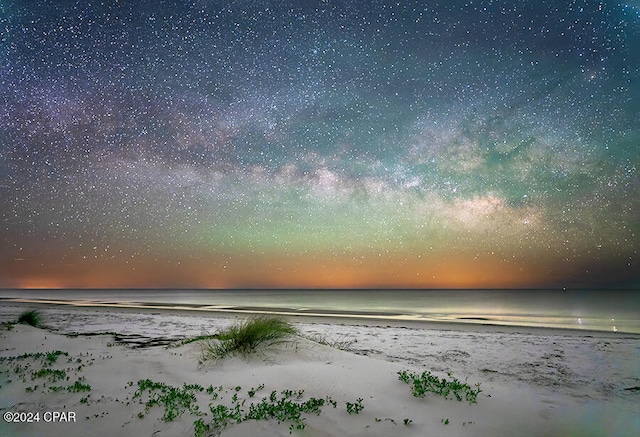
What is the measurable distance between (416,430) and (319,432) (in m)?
1.69

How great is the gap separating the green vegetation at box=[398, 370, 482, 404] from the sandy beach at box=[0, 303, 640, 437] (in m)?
0.16

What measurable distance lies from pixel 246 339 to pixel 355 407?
5.05m

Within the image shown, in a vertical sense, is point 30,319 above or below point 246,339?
below

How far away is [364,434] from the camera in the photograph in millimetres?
6129

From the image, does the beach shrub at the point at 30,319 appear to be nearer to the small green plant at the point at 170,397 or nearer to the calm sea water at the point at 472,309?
the small green plant at the point at 170,397

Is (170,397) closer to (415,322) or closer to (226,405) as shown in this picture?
(226,405)

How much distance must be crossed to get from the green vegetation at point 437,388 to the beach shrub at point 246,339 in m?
4.38

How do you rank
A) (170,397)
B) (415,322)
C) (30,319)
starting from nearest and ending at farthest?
1. (170,397)
2. (30,319)
3. (415,322)

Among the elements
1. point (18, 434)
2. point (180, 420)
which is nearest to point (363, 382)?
point (180, 420)

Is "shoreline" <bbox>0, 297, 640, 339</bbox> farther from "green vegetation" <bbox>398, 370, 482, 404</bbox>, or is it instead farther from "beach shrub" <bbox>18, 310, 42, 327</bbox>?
"green vegetation" <bbox>398, 370, 482, 404</bbox>

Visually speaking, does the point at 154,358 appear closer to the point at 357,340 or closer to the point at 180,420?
the point at 180,420

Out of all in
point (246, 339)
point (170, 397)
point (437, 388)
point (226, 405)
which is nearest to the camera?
point (226, 405)

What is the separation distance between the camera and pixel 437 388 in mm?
8273

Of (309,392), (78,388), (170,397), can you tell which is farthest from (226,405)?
(78,388)
